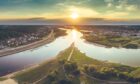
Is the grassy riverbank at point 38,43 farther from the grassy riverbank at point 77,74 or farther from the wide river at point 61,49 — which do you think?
the grassy riverbank at point 77,74

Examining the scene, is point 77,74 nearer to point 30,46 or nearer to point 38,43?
point 30,46

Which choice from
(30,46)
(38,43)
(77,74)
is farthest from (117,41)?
(77,74)

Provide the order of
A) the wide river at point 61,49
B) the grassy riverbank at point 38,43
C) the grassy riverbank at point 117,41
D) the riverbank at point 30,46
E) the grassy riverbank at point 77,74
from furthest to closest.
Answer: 1. the grassy riverbank at point 38,43
2. the riverbank at point 30,46
3. the grassy riverbank at point 117,41
4. the wide river at point 61,49
5. the grassy riverbank at point 77,74

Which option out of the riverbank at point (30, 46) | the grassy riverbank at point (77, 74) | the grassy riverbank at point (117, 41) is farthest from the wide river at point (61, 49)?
the grassy riverbank at point (77, 74)

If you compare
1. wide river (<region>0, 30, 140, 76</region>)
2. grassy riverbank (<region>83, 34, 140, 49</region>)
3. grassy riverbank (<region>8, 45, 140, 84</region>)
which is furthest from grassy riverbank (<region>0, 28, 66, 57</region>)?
grassy riverbank (<region>8, 45, 140, 84</region>)

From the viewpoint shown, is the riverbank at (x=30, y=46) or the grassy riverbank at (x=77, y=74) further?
the riverbank at (x=30, y=46)
